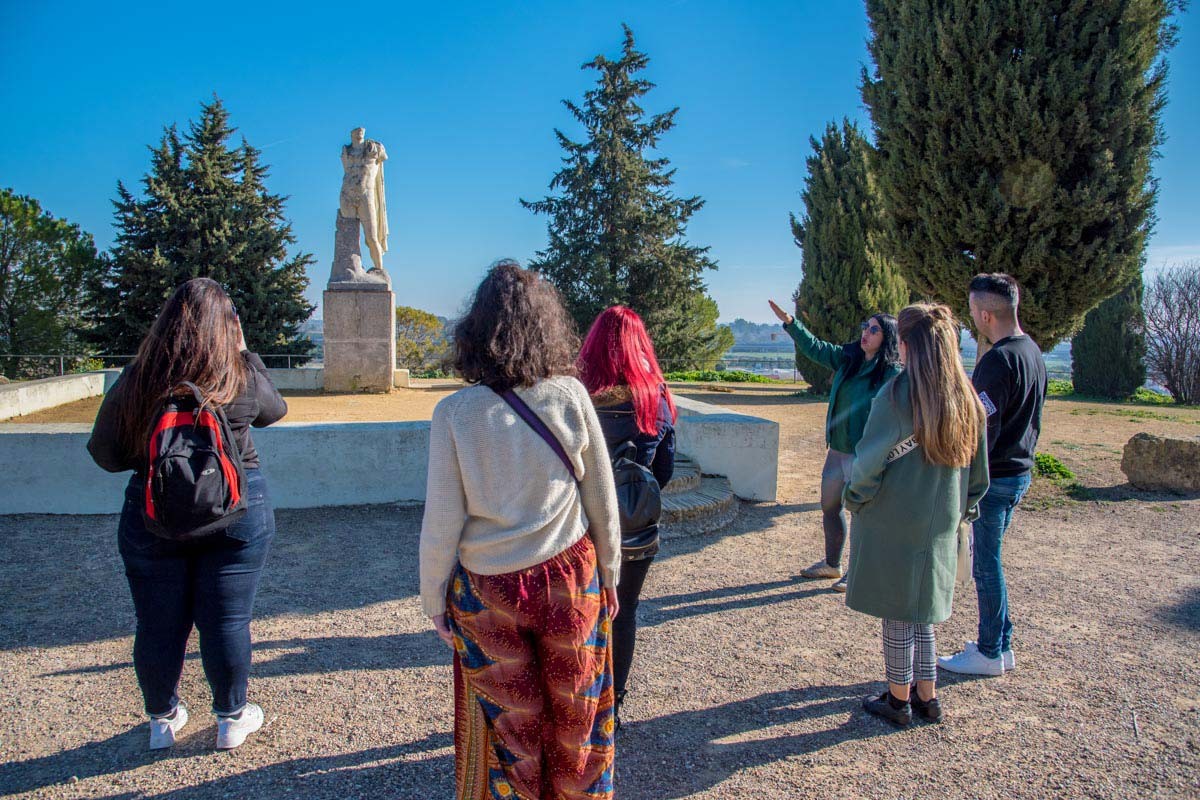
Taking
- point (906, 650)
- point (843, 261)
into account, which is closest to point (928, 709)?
point (906, 650)

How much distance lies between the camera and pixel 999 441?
3342 mm

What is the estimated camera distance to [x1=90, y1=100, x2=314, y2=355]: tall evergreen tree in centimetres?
1931

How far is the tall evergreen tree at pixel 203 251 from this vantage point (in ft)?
63.4

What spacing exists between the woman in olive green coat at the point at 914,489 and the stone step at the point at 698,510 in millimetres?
2634

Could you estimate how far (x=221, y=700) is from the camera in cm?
263

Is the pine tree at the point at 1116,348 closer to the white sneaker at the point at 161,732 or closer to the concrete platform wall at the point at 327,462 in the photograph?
the concrete platform wall at the point at 327,462

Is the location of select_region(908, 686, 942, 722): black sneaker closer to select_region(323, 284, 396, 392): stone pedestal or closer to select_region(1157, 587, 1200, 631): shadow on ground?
select_region(1157, 587, 1200, 631): shadow on ground

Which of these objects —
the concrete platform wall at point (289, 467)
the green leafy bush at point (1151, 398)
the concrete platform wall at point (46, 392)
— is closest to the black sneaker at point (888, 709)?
the concrete platform wall at point (289, 467)

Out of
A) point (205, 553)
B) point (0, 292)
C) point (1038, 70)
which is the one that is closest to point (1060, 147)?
point (1038, 70)

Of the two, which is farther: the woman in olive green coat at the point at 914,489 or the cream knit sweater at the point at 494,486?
the woman in olive green coat at the point at 914,489

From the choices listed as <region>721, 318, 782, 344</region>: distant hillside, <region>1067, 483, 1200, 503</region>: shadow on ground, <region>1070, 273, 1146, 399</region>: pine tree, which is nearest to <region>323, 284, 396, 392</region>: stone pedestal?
<region>1067, 483, 1200, 503</region>: shadow on ground

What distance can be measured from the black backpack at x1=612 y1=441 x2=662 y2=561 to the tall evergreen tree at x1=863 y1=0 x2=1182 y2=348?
698 cm

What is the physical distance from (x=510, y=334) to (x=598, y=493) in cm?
52

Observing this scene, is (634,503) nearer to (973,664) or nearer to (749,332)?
(973,664)
